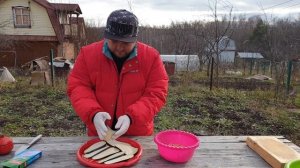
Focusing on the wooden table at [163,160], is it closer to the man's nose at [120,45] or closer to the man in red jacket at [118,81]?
the man in red jacket at [118,81]

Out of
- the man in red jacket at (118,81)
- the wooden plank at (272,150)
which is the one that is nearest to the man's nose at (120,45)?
the man in red jacket at (118,81)

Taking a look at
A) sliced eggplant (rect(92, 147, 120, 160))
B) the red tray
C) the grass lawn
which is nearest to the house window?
the grass lawn

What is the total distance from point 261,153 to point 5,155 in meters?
1.43

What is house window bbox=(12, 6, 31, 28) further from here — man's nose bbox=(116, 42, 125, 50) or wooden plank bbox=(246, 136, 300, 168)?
wooden plank bbox=(246, 136, 300, 168)

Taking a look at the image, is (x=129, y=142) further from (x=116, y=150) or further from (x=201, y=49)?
(x=201, y=49)

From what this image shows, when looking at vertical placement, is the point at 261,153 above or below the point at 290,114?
above

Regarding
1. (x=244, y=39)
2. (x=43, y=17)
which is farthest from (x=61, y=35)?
(x=244, y=39)

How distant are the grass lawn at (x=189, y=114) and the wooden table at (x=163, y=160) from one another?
2738mm

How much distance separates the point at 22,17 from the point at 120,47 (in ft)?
56.6

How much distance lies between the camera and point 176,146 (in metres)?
1.45

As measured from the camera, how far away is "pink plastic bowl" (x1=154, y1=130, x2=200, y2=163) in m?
1.41

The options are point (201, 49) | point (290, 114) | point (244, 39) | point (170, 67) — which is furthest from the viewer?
point (244, 39)

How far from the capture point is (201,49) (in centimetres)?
1650

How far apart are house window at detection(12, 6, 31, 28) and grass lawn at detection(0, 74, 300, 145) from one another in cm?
994
